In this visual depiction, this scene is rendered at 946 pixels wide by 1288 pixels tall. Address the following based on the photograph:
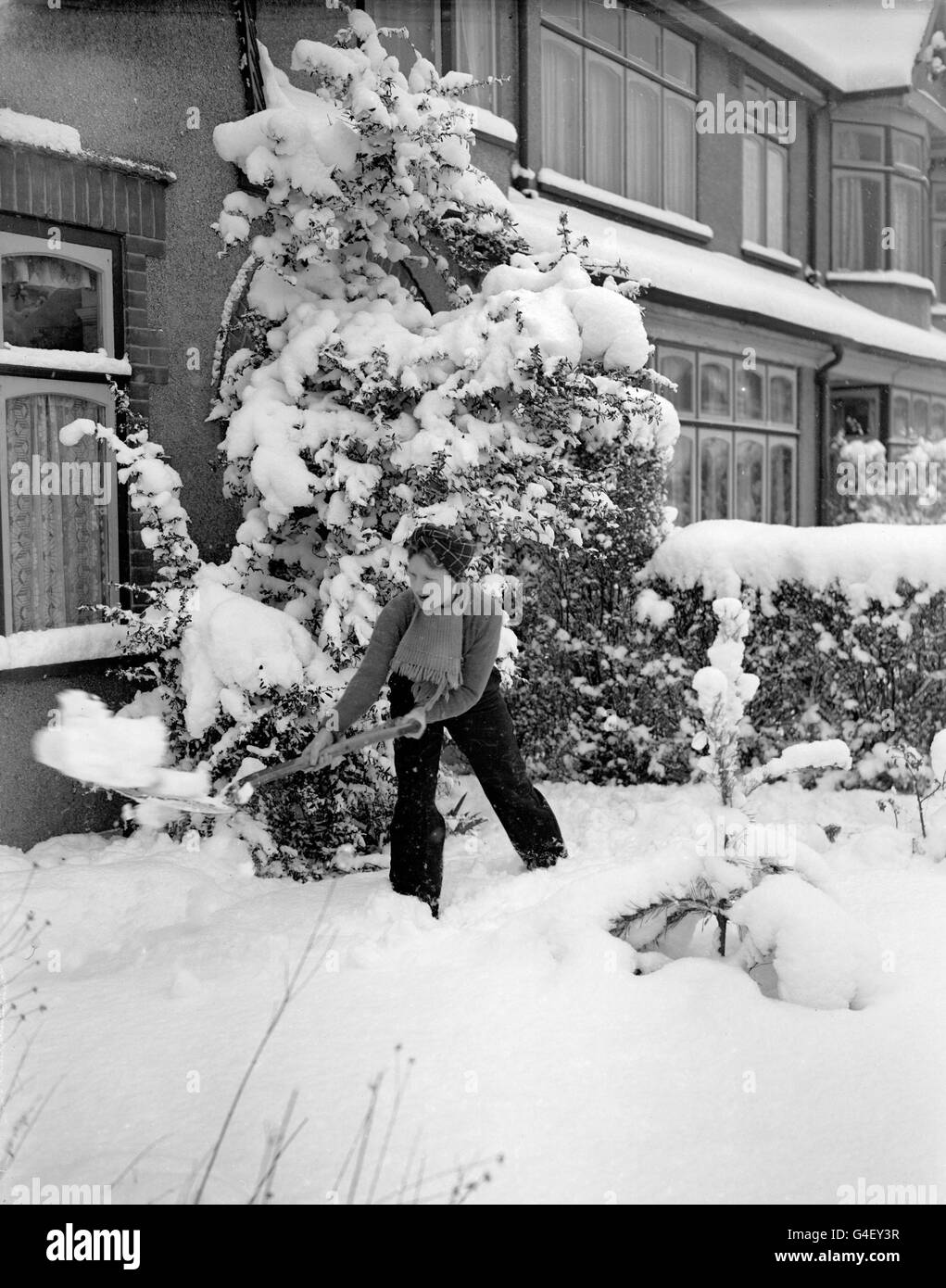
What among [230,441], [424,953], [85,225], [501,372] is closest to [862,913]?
[424,953]

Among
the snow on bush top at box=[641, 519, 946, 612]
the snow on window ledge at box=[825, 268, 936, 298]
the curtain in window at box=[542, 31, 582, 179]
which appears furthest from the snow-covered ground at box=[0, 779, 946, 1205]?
the snow on window ledge at box=[825, 268, 936, 298]

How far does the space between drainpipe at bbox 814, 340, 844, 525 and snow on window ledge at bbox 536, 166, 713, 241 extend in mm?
2537

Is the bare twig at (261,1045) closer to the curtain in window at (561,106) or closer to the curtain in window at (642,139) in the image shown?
the curtain in window at (561,106)

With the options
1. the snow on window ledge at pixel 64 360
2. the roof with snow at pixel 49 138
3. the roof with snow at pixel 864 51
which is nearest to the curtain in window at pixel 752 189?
the roof with snow at pixel 864 51

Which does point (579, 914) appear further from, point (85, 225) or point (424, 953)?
point (85, 225)

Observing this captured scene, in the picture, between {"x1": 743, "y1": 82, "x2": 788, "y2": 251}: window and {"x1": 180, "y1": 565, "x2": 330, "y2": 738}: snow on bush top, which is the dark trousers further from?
{"x1": 743, "y1": 82, "x2": 788, "y2": 251}: window

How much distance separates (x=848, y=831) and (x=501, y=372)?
254cm

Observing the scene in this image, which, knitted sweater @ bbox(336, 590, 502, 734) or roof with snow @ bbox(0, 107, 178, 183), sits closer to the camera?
knitted sweater @ bbox(336, 590, 502, 734)

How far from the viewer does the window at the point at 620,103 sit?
982 centimetres

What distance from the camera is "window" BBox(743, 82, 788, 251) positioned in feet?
42.3

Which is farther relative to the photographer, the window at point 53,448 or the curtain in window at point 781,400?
the curtain in window at point 781,400

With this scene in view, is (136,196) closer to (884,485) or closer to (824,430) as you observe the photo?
(884,485)

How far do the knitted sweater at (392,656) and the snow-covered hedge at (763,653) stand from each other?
7.12 feet

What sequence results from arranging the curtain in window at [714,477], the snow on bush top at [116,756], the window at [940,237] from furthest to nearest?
the window at [940,237] < the curtain in window at [714,477] < the snow on bush top at [116,756]
